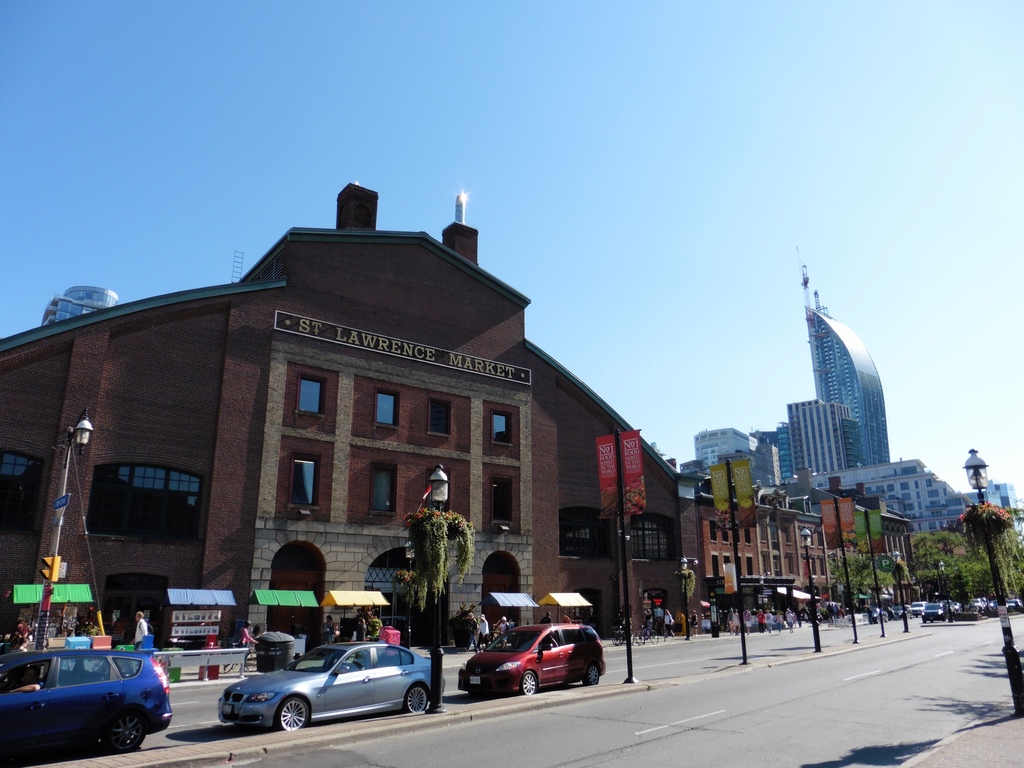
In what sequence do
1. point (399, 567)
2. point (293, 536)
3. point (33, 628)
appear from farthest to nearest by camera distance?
point (399, 567) → point (293, 536) → point (33, 628)

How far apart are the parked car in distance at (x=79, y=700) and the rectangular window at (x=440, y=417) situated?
84.8 feet

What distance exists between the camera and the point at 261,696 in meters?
12.7

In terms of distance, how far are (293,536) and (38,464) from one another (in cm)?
979

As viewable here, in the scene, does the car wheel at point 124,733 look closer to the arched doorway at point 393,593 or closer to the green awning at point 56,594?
the green awning at point 56,594

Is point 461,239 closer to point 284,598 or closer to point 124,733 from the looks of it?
point 284,598

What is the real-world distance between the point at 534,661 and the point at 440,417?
21.1 m

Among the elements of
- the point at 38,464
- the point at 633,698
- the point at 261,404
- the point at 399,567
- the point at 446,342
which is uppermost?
the point at 446,342

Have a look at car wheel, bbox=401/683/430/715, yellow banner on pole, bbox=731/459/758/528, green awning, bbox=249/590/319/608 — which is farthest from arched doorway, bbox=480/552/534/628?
car wheel, bbox=401/683/430/715

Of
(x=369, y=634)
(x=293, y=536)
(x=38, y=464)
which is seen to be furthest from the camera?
(x=293, y=536)

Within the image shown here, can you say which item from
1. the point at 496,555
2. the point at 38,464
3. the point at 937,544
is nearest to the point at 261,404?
the point at 38,464

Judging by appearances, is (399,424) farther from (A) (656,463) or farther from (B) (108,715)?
(B) (108,715)

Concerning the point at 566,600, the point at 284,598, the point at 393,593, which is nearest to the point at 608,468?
the point at 566,600

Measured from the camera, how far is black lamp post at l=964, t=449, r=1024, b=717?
13.9 metres

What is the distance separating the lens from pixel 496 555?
38.9 metres
